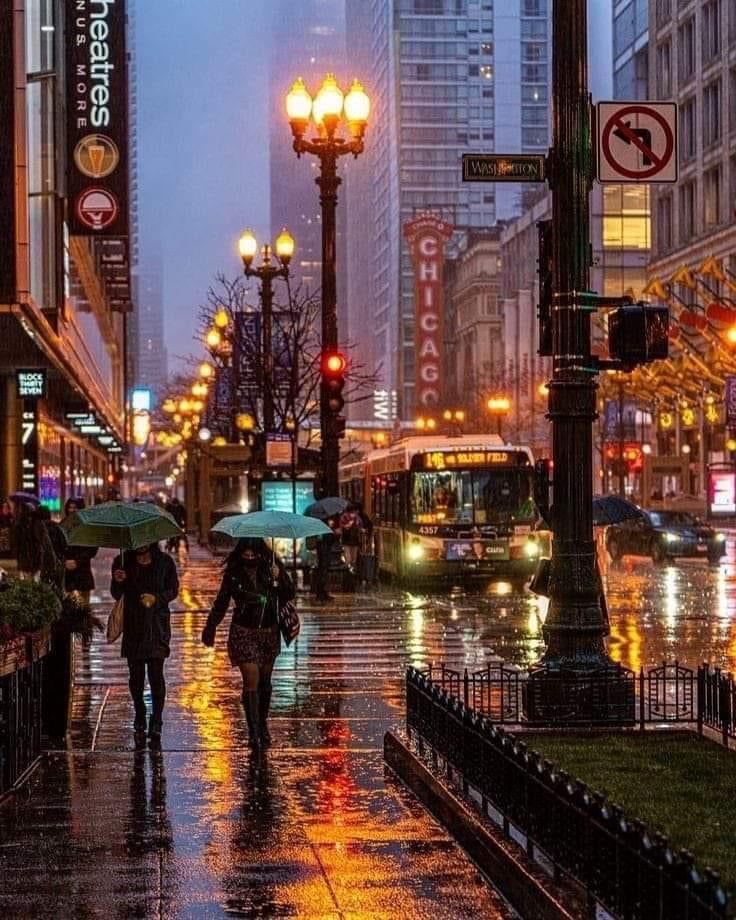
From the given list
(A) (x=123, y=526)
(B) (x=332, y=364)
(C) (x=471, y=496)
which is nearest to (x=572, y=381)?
(A) (x=123, y=526)

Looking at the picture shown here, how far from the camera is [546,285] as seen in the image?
47.5ft

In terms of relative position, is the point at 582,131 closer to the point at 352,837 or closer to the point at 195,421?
the point at 352,837

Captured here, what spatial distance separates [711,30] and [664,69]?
9.07 m

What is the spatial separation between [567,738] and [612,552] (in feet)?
133

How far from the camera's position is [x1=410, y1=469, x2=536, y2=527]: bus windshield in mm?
38094

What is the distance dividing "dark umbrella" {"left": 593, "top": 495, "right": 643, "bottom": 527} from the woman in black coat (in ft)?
24.1

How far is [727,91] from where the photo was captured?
9544 cm

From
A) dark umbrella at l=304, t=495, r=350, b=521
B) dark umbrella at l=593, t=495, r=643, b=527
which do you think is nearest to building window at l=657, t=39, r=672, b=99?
dark umbrella at l=304, t=495, r=350, b=521

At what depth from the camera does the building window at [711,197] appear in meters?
98.2

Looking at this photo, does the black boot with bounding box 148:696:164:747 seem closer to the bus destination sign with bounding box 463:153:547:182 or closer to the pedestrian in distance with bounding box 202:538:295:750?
the pedestrian in distance with bounding box 202:538:295:750

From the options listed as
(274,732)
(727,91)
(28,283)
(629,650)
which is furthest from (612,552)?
(727,91)

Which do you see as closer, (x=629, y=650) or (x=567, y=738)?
(x=567, y=738)

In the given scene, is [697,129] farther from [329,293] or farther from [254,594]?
[254,594]

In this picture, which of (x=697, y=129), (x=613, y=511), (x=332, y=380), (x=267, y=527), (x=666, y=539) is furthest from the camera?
(x=697, y=129)
